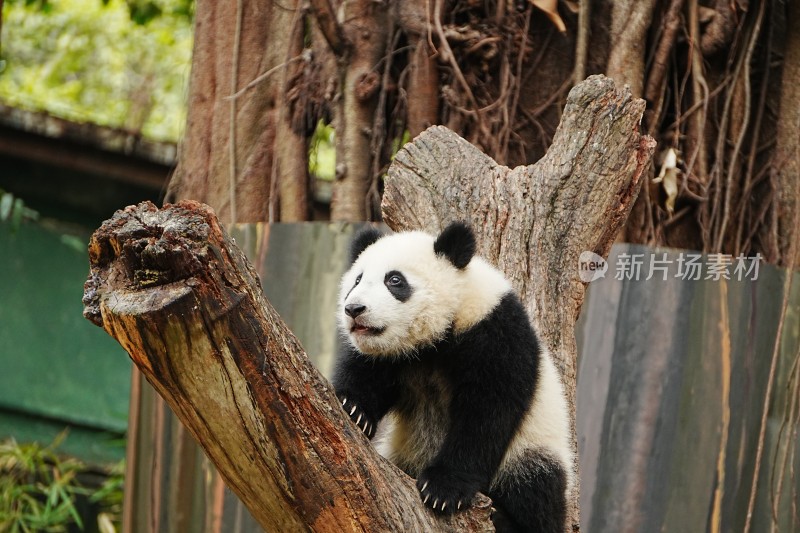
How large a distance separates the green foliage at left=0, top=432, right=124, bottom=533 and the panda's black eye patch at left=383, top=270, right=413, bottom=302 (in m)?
4.17

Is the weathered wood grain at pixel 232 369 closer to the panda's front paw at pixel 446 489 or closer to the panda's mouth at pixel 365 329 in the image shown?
the panda's front paw at pixel 446 489

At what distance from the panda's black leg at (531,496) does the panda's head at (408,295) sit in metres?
0.55

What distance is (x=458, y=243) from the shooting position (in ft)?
10.7

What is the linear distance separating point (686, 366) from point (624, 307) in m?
0.43

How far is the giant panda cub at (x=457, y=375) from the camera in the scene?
122 inches

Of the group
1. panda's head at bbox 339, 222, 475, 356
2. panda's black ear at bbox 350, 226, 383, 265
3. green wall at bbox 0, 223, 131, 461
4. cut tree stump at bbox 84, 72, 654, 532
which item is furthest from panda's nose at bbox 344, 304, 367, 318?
green wall at bbox 0, 223, 131, 461

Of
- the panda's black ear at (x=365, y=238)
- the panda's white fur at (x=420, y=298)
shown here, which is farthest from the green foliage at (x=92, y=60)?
the panda's white fur at (x=420, y=298)

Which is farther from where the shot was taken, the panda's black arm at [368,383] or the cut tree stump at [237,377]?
the panda's black arm at [368,383]

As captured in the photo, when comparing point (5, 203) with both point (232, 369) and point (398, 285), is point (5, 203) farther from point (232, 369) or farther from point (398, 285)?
point (232, 369)

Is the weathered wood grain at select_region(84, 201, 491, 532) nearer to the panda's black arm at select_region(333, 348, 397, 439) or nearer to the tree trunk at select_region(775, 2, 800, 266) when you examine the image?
the panda's black arm at select_region(333, 348, 397, 439)

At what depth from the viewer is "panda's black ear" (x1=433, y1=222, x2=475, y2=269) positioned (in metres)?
3.25

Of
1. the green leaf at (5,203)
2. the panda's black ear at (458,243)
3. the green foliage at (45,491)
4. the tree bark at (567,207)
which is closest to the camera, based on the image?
the panda's black ear at (458,243)

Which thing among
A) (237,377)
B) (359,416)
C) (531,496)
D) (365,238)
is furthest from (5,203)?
(237,377)

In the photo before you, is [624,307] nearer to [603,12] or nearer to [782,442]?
[782,442]
